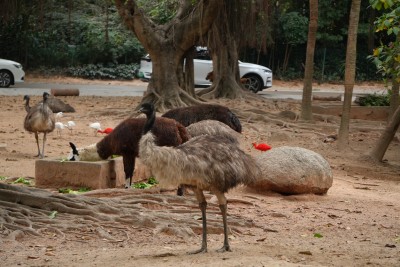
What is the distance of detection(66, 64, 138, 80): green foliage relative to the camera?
37250 millimetres

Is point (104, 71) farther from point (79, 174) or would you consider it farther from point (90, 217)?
point (90, 217)

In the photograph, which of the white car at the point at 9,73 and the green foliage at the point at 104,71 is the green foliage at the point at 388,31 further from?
the green foliage at the point at 104,71

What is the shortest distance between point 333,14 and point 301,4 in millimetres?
1936

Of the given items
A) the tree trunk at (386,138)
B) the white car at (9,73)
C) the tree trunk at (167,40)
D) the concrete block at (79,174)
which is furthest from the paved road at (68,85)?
the concrete block at (79,174)

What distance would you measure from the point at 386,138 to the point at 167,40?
298 inches

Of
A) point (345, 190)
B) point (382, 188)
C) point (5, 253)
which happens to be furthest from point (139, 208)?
point (382, 188)

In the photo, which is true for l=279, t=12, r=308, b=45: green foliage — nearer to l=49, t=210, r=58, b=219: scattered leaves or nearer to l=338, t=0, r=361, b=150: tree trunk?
l=338, t=0, r=361, b=150: tree trunk

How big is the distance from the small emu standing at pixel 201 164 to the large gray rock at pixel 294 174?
10.2 ft

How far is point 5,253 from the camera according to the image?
7383 millimetres

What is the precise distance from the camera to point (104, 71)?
37.5 m

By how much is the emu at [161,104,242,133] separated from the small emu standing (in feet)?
17.7

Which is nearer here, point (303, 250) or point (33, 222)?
point (303, 250)

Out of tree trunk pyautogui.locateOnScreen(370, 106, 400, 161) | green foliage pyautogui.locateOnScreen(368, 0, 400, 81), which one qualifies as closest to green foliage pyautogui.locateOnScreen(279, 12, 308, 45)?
tree trunk pyautogui.locateOnScreen(370, 106, 400, 161)

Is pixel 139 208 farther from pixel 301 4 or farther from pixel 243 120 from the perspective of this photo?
pixel 301 4
